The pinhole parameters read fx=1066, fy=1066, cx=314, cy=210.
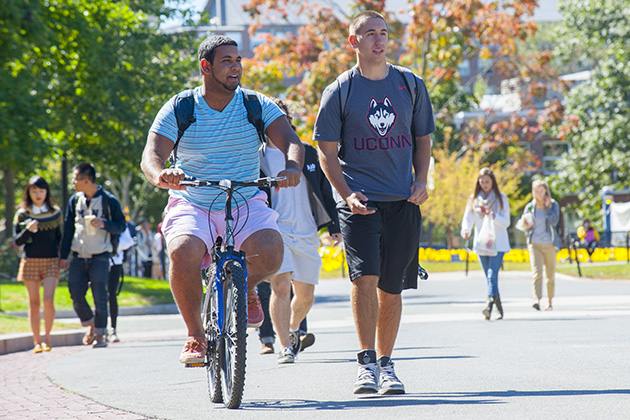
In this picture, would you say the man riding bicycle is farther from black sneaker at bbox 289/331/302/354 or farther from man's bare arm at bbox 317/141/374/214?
black sneaker at bbox 289/331/302/354

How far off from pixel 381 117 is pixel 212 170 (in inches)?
41.6

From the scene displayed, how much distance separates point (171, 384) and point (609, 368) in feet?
9.64

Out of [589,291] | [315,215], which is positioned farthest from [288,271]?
[589,291]

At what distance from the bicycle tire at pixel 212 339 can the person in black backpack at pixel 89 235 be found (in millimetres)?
5530

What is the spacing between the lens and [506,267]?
31906 mm

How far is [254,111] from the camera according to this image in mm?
6035

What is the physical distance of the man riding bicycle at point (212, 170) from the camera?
575 centimetres

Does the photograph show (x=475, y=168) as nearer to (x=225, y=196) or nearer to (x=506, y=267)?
(x=506, y=267)

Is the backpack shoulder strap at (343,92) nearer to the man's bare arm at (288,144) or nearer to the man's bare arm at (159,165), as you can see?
the man's bare arm at (288,144)

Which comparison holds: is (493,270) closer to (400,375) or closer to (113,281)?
(113,281)

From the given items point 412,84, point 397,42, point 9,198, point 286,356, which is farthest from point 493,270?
point 9,198

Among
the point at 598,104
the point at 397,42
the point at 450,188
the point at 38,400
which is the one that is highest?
the point at 397,42

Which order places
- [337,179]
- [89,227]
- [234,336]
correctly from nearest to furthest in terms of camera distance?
[234,336], [337,179], [89,227]

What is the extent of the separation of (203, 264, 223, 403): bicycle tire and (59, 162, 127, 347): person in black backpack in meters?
5.53
